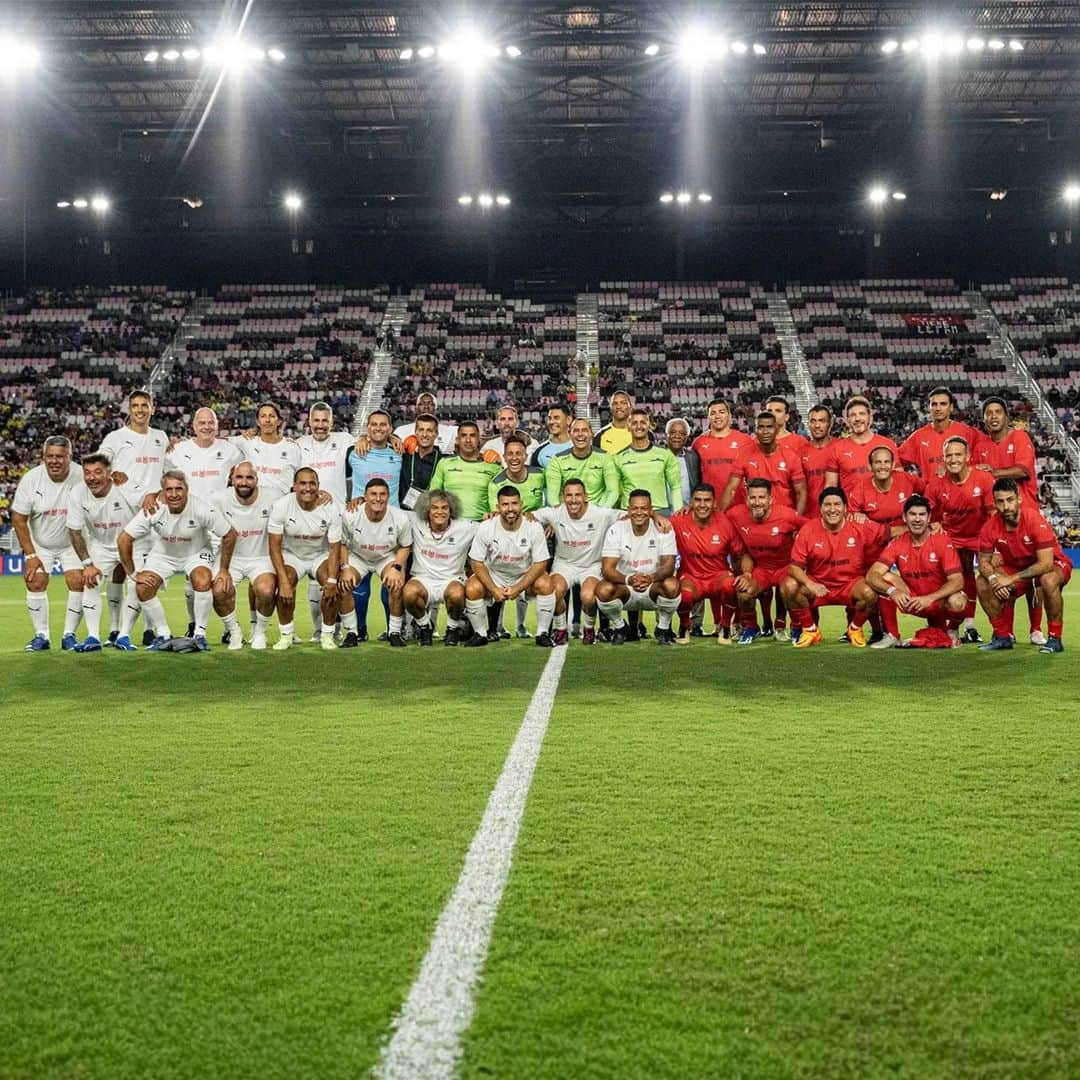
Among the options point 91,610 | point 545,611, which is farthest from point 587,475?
point 91,610

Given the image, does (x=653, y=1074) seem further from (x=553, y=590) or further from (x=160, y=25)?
(x=160, y=25)

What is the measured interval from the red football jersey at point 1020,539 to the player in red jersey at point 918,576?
1.10 feet

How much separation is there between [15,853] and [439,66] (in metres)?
26.0

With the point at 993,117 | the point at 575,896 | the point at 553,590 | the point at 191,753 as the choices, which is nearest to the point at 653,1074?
the point at 575,896

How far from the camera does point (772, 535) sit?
329 inches

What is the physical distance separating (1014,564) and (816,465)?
5.79ft

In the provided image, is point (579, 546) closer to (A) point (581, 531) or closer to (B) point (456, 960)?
(A) point (581, 531)

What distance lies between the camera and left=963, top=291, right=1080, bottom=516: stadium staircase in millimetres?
26234

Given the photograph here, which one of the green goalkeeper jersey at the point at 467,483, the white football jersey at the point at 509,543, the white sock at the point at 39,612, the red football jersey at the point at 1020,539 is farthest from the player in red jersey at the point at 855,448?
the white sock at the point at 39,612

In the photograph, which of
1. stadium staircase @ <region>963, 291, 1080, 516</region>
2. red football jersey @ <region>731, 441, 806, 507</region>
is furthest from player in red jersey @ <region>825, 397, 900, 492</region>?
stadium staircase @ <region>963, 291, 1080, 516</region>

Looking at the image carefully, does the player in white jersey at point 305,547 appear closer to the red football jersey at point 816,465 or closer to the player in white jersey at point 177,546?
the player in white jersey at point 177,546

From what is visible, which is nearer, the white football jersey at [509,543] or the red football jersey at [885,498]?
the white football jersey at [509,543]

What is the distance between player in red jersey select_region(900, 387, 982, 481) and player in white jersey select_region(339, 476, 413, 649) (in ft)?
13.6

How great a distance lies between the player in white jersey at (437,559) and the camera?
808 centimetres
